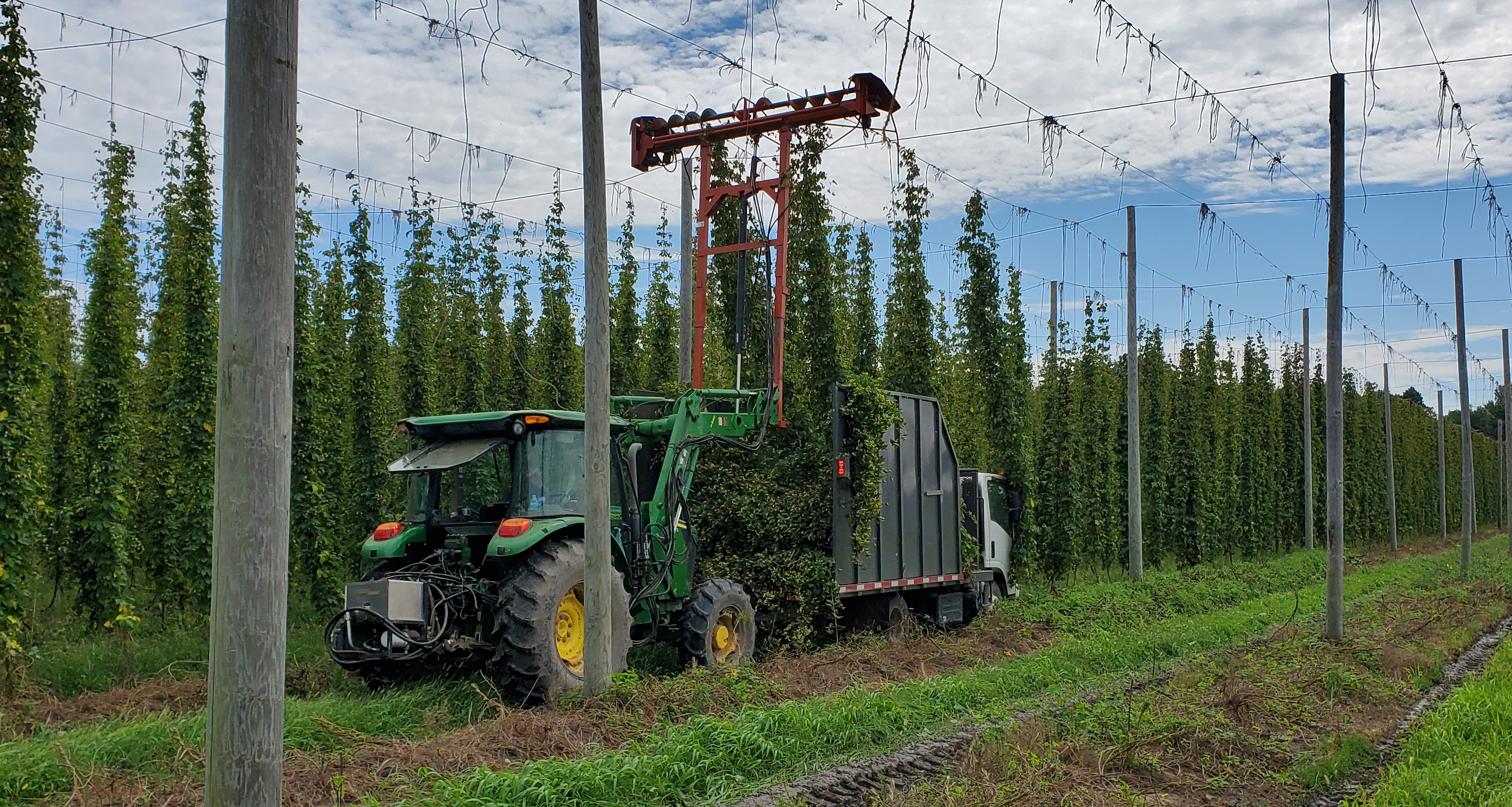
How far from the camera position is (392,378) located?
19.3 meters

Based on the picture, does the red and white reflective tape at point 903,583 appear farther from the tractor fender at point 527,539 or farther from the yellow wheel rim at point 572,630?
the tractor fender at point 527,539

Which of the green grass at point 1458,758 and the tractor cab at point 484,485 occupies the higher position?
the tractor cab at point 484,485

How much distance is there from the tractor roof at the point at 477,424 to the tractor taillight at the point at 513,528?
0.90m

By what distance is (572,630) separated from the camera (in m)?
9.92

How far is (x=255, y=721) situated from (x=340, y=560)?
12.4 m

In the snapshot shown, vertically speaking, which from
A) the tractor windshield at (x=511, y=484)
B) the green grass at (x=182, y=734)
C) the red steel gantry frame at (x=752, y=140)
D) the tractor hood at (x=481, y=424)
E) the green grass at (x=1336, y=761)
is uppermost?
the red steel gantry frame at (x=752, y=140)

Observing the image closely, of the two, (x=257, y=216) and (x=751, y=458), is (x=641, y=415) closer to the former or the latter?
(x=751, y=458)

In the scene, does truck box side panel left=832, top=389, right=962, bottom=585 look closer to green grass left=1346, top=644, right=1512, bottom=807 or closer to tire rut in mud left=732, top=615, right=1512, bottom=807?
tire rut in mud left=732, top=615, right=1512, bottom=807

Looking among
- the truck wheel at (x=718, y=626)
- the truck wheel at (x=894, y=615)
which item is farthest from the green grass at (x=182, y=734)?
the truck wheel at (x=894, y=615)

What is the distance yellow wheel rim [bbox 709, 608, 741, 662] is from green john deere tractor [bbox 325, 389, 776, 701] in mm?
18

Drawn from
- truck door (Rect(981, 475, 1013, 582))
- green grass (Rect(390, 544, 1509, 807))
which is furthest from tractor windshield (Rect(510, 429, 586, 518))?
truck door (Rect(981, 475, 1013, 582))

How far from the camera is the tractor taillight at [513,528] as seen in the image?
31.7 feet

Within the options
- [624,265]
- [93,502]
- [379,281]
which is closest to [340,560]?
[93,502]

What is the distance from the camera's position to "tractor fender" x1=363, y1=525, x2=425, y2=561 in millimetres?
10375
